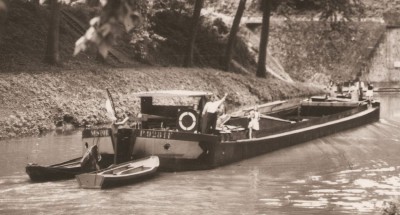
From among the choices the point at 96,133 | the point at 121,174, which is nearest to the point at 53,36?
the point at 96,133

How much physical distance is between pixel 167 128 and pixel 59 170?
4180 mm

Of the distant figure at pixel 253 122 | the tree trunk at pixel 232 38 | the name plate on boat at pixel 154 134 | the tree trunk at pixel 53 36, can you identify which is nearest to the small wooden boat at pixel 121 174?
the name plate on boat at pixel 154 134

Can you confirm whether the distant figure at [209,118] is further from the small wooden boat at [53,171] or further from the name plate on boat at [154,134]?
the small wooden boat at [53,171]

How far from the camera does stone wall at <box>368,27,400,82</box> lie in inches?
2751

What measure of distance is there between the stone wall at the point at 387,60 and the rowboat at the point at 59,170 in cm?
5257

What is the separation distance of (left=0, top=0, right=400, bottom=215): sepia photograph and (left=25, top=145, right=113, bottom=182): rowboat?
36mm

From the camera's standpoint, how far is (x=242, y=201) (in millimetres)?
17016

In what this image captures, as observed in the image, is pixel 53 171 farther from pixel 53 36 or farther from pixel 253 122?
pixel 53 36

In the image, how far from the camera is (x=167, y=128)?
73.6 ft

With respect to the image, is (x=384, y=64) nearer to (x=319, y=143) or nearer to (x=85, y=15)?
(x=85, y=15)

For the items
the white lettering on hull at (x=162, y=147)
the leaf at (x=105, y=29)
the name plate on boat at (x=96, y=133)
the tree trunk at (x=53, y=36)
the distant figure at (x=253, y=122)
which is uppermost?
the tree trunk at (x=53, y=36)

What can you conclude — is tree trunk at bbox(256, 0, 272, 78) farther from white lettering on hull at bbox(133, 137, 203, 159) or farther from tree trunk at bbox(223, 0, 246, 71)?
white lettering on hull at bbox(133, 137, 203, 159)

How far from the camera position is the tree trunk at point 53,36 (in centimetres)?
3369

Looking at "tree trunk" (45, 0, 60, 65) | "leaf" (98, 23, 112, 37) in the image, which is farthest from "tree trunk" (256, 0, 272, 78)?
"leaf" (98, 23, 112, 37)
